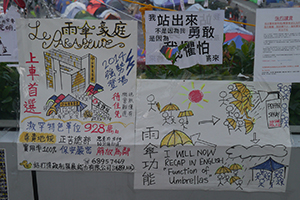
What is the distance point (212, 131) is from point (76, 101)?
153cm

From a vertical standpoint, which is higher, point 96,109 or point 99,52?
point 99,52

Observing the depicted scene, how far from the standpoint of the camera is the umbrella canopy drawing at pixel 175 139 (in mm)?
3221

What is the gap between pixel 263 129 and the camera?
10.7 ft

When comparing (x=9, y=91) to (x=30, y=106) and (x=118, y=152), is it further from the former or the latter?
(x=118, y=152)

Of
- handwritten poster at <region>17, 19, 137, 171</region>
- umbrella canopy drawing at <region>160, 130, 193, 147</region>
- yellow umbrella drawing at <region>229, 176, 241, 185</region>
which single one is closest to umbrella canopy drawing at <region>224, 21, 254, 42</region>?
handwritten poster at <region>17, 19, 137, 171</region>

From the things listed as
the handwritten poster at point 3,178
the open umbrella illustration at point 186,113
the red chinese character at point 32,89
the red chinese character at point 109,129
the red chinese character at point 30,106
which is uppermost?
the red chinese character at point 32,89

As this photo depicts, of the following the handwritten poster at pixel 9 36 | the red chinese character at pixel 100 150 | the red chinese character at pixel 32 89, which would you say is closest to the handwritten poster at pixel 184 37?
the red chinese character at pixel 100 150

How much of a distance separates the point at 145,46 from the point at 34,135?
157cm

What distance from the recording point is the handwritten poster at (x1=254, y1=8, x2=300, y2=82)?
316 cm

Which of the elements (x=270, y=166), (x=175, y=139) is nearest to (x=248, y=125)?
(x=270, y=166)

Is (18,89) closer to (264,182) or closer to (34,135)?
(34,135)

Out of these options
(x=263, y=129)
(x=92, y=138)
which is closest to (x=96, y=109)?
(x=92, y=138)

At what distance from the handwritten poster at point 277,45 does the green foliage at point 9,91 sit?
2735mm

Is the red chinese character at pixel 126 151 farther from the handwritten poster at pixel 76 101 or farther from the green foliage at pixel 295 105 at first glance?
the green foliage at pixel 295 105
